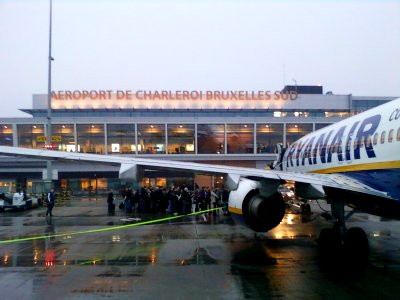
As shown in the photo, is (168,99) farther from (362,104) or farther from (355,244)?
(355,244)

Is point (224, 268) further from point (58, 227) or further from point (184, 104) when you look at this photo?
point (184, 104)

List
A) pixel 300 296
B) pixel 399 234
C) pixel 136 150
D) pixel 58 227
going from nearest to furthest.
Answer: pixel 300 296, pixel 399 234, pixel 58 227, pixel 136 150

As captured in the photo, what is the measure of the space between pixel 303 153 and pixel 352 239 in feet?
15.0

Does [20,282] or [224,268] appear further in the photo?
[224,268]

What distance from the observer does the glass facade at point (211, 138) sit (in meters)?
51.2

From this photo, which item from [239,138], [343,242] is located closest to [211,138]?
[239,138]

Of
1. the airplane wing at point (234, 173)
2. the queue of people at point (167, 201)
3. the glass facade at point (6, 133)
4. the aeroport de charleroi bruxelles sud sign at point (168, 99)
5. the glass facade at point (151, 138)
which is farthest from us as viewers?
the aeroport de charleroi bruxelles sud sign at point (168, 99)

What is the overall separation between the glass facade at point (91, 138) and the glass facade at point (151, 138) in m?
4.60

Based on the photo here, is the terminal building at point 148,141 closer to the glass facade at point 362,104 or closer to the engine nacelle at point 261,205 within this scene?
the glass facade at point 362,104

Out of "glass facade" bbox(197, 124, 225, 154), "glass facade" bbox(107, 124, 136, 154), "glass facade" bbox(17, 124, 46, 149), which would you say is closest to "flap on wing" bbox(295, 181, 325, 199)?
"glass facade" bbox(197, 124, 225, 154)

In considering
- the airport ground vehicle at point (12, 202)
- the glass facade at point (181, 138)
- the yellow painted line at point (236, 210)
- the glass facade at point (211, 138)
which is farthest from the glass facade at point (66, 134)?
the yellow painted line at point (236, 210)

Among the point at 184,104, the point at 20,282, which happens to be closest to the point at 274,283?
the point at 20,282

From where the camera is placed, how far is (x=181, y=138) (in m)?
51.5

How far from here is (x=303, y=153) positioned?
15.8 m
